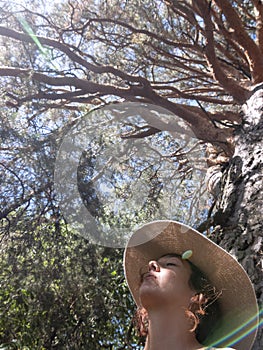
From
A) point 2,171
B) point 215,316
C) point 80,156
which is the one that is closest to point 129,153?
point 80,156

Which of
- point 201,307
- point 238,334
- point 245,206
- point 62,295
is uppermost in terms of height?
point 62,295

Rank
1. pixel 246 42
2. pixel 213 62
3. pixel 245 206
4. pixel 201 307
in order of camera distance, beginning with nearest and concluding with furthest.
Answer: pixel 201 307 < pixel 245 206 < pixel 213 62 < pixel 246 42

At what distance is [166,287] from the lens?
5.49 feet

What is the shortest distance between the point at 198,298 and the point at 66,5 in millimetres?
4960

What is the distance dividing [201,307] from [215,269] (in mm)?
187

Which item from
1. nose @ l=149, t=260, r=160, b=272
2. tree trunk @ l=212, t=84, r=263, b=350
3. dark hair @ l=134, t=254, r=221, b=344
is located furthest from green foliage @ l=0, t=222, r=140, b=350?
nose @ l=149, t=260, r=160, b=272

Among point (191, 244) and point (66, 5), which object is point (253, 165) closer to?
point (191, 244)

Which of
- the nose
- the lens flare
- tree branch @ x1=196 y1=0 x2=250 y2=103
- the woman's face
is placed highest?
tree branch @ x1=196 y1=0 x2=250 y2=103

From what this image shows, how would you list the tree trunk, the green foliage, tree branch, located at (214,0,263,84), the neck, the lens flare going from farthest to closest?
tree branch, located at (214,0,263,84) → the green foliage → the tree trunk → the lens flare → the neck

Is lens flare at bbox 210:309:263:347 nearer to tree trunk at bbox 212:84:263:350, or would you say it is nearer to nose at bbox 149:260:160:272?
→ tree trunk at bbox 212:84:263:350

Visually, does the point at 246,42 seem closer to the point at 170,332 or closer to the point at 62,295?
the point at 62,295

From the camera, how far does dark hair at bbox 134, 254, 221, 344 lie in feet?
5.52

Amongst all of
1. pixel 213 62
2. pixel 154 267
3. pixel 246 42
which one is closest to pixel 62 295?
pixel 154 267

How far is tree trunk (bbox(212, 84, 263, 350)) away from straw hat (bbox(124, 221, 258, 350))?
10.2 inches
